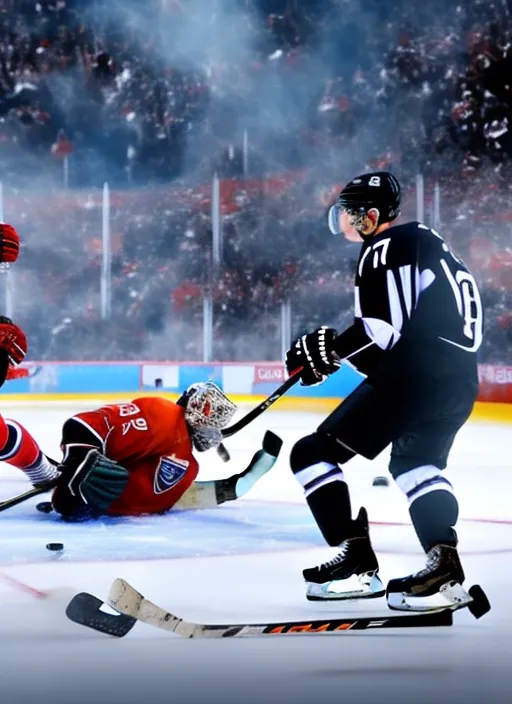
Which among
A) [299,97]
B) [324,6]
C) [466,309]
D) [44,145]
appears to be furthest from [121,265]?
[466,309]

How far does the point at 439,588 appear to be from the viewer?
5.57 ft

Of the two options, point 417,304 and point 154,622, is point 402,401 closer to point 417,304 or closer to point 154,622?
point 417,304

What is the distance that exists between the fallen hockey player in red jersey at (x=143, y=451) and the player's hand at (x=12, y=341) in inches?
8.9

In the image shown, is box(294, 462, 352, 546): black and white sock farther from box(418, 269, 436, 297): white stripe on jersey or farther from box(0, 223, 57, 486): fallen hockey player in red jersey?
box(0, 223, 57, 486): fallen hockey player in red jersey

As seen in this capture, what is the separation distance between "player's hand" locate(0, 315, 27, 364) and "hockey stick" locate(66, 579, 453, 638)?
44.1 inches

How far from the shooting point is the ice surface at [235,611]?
4.32 ft

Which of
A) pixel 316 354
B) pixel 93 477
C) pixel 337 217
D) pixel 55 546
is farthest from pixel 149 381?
pixel 316 354

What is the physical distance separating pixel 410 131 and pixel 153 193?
3.87 m

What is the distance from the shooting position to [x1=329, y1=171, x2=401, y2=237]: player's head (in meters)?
1.91

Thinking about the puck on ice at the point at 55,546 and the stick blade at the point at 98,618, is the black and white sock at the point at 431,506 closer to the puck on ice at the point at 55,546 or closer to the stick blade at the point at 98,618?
the stick blade at the point at 98,618

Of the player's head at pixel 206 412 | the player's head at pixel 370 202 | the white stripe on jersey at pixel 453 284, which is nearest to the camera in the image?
the white stripe on jersey at pixel 453 284

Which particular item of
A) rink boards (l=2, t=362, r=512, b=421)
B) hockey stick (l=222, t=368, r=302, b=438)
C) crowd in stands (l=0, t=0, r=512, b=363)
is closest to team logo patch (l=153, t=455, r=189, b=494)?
hockey stick (l=222, t=368, r=302, b=438)

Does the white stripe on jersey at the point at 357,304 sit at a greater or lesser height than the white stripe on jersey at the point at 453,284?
lesser

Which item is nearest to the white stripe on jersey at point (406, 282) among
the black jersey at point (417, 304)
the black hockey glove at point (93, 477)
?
the black jersey at point (417, 304)
